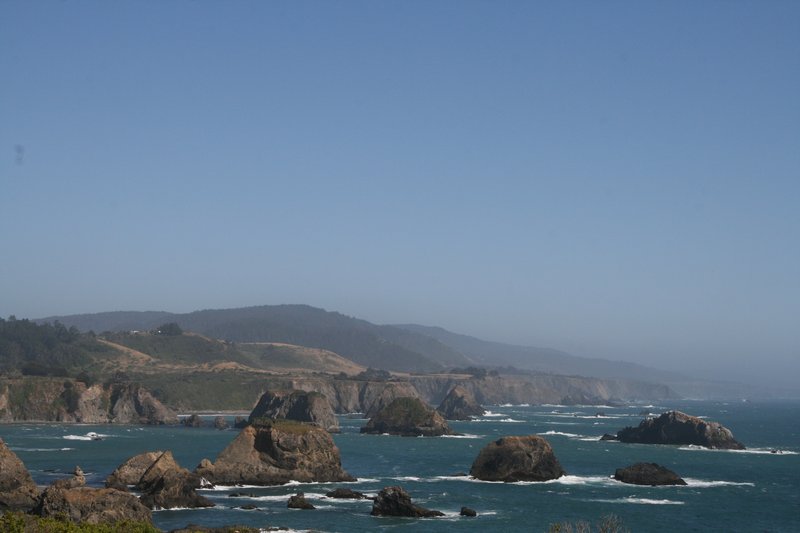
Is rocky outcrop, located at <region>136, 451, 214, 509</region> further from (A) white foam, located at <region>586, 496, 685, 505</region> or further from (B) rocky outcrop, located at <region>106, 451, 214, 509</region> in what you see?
(A) white foam, located at <region>586, 496, 685, 505</region>

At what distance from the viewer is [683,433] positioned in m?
146

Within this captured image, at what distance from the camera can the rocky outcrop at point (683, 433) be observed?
143500 millimetres

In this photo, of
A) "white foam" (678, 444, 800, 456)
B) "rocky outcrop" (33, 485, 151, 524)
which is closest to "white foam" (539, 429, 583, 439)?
"white foam" (678, 444, 800, 456)

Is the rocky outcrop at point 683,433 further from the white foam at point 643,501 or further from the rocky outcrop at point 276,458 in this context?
the rocky outcrop at point 276,458

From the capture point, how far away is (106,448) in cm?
12494

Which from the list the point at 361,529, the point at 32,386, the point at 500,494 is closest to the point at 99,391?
the point at 32,386

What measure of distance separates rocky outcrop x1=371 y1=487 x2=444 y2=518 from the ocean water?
1015 millimetres

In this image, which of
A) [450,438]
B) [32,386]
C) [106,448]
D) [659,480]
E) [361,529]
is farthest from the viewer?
[32,386]

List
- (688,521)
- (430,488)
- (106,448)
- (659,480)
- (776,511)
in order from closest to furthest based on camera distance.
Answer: (688,521) → (776,511) → (430,488) → (659,480) → (106,448)

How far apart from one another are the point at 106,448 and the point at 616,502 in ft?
221

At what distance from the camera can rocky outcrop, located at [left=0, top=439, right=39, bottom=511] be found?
73.8m

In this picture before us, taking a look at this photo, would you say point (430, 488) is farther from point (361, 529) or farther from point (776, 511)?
point (776, 511)

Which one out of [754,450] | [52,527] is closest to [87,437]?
[754,450]

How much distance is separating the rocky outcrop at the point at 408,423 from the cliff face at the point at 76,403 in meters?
41.6
